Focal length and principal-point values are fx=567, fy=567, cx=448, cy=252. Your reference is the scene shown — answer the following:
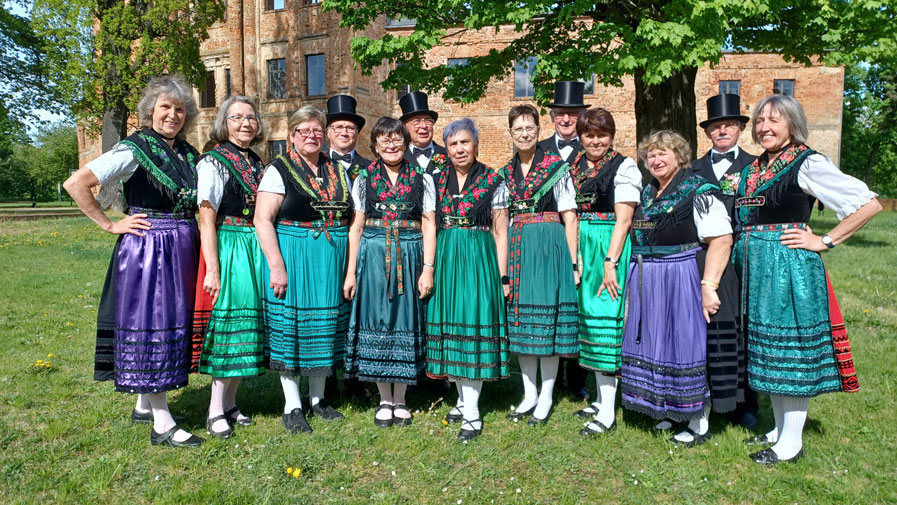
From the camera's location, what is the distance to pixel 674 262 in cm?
368

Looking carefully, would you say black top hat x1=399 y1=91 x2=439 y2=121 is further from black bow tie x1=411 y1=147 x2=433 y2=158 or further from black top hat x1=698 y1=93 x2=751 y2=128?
black top hat x1=698 y1=93 x2=751 y2=128

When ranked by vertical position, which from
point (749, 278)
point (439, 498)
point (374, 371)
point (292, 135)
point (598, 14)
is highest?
point (598, 14)

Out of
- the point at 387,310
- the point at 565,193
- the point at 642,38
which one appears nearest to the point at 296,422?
the point at 387,310

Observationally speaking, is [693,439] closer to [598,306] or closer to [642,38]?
[598,306]

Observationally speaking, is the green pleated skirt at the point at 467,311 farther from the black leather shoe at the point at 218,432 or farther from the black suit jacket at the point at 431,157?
the black leather shoe at the point at 218,432

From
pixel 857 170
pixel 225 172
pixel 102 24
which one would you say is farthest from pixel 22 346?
pixel 857 170

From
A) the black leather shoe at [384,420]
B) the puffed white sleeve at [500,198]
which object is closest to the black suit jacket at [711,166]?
the puffed white sleeve at [500,198]

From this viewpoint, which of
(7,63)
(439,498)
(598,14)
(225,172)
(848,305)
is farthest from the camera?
(7,63)

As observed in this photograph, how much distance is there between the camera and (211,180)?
147 inches

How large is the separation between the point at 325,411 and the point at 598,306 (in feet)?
7.34

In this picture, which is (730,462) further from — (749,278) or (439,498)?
(439,498)

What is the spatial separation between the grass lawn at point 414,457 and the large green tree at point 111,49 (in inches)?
641

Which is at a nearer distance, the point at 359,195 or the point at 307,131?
the point at 307,131

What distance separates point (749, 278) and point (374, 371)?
2.59 meters
